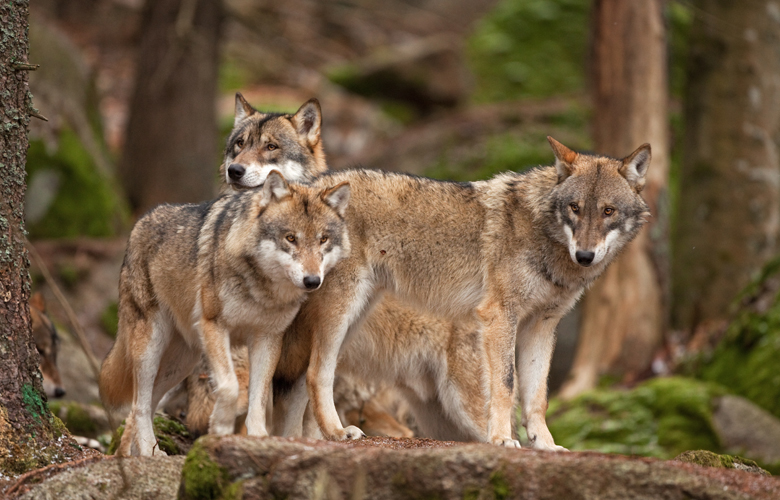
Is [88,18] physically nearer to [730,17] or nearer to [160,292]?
[730,17]

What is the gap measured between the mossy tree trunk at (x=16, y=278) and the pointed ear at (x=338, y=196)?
221 cm

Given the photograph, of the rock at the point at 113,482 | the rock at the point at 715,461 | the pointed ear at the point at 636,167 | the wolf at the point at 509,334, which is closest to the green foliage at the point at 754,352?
the wolf at the point at 509,334

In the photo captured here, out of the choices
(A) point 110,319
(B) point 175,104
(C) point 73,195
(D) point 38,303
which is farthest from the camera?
(B) point 175,104

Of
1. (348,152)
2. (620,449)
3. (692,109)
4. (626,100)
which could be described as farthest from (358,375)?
(348,152)

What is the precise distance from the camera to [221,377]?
613 centimetres

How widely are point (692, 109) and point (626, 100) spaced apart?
233 centimetres

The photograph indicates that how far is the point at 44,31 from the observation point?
51.9ft

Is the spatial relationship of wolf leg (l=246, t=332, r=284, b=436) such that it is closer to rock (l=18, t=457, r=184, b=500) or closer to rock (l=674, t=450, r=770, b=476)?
rock (l=18, t=457, r=184, b=500)

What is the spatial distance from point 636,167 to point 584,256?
106 cm

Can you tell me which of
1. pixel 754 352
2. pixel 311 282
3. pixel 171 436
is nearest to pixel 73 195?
pixel 171 436

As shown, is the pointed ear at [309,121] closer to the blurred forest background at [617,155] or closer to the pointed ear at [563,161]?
the pointed ear at [563,161]

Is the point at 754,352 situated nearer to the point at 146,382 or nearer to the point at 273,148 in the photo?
the point at 273,148

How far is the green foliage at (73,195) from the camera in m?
14.6

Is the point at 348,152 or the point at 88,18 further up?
the point at 88,18
